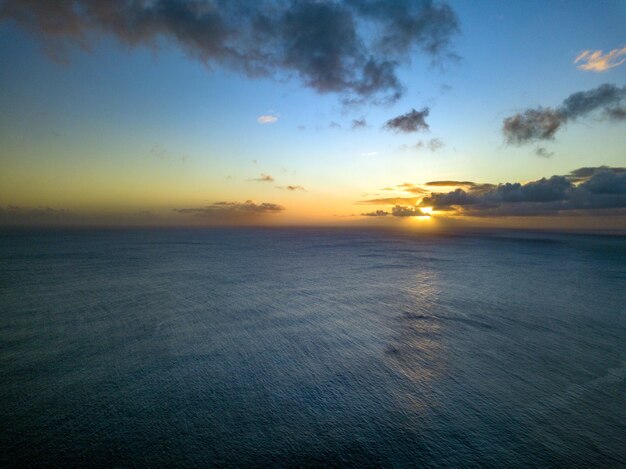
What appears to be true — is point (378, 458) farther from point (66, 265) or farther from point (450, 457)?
point (66, 265)

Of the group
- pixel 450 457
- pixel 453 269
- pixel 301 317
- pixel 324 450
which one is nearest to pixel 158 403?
A: pixel 324 450

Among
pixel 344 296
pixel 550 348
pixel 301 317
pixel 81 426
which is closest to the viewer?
pixel 81 426

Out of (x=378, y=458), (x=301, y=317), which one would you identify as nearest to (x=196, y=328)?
(x=301, y=317)

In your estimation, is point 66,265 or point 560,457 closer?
point 560,457

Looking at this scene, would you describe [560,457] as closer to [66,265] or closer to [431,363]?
[431,363]

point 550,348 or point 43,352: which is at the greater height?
point 43,352

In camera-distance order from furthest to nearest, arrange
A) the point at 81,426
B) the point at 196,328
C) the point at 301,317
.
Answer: the point at 301,317
the point at 196,328
the point at 81,426
